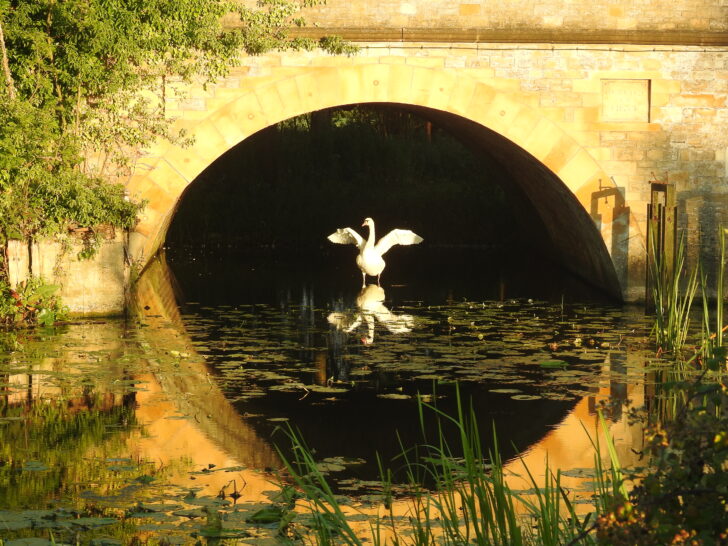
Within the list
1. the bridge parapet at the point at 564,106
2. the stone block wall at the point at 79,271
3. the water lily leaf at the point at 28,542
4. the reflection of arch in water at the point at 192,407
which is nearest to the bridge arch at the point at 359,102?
the bridge parapet at the point at 564,106

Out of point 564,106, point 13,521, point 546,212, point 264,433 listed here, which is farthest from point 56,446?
point 546,212

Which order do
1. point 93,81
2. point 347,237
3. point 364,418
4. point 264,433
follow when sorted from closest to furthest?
point 264,433 < point 364,418 < point 93,81 < point 347,237

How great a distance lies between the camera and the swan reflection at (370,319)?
10.7m

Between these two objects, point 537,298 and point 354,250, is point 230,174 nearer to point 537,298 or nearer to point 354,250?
point 354,250

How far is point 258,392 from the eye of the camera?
302 inches

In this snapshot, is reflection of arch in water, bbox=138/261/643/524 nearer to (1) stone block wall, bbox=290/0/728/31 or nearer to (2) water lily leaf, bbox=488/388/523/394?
(2) water lily leaf, bbox=488/388/523/394

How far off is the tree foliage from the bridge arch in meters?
0.28

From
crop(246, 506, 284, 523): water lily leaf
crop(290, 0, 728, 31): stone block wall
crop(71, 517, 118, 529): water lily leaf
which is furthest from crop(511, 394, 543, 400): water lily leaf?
crop(290, 0, 728, 31): stone block wall

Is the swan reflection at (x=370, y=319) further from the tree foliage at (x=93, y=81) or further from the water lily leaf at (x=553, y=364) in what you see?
the tree foliage at (x=93, y=81)

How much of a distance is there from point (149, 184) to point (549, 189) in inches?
207

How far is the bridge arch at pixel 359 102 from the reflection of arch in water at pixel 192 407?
202 centimetres

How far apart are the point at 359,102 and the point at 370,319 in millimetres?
2629

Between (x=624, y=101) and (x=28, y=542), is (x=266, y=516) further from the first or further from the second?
(x=624, y=101)

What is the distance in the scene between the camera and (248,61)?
1244cm
